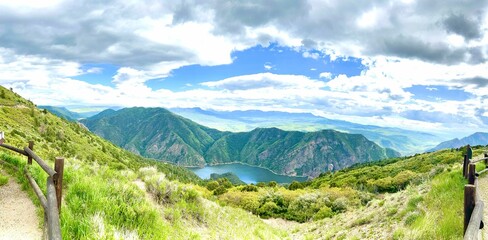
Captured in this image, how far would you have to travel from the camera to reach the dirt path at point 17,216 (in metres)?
8.11

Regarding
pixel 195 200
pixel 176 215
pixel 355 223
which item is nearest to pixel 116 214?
pixel 176 215

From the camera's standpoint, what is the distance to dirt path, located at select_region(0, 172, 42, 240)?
811cm

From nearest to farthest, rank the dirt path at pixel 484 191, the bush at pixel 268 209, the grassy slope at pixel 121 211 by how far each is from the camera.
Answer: the grassy slope at pixel 121 211
the dirt path at pixel 484 191
the bush at pixel 268 209

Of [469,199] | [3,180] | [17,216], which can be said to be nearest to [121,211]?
[17,216]

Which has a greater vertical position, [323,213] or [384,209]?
[384,209]

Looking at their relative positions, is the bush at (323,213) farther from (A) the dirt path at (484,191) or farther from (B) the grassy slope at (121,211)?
(B) the grassy slope at (121,211)

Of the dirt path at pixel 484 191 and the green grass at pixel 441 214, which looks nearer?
the green grass at pixel 441 214

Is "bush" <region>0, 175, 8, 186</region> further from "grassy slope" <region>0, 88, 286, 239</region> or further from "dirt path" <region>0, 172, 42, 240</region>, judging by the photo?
"grassy slope" <region>0, 88, 286, 239</region>

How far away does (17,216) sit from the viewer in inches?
368

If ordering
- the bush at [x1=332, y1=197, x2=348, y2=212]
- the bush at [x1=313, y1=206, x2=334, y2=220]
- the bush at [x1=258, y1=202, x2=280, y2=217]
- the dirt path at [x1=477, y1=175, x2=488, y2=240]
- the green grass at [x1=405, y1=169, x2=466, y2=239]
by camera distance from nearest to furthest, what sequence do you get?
the green grass at [x1=405, y1=169, x2=466, y2=239] → the dirt path at [x1=477, y1=175, x2=488, y2=240] → the bush at [x1=313, y1=206, x2=334, y2=220] → the bush at [x1=332, y1=197, x2=348, y2=212] → the bush at [x1=258, y1=202, x2=280, y2=217]

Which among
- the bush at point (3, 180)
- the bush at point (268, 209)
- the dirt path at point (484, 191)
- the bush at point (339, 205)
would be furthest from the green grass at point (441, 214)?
the bush at point (268, 209)

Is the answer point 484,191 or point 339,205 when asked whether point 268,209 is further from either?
point 484,191

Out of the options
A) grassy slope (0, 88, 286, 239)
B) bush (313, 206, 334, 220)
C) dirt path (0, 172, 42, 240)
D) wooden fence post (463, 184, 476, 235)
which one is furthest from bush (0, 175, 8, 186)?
bush (313, 206, 334, 220)

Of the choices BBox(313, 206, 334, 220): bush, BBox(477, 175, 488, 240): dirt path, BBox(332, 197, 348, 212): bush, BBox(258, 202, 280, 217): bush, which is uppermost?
BBox(477, 175, 488, 240): dirt path
